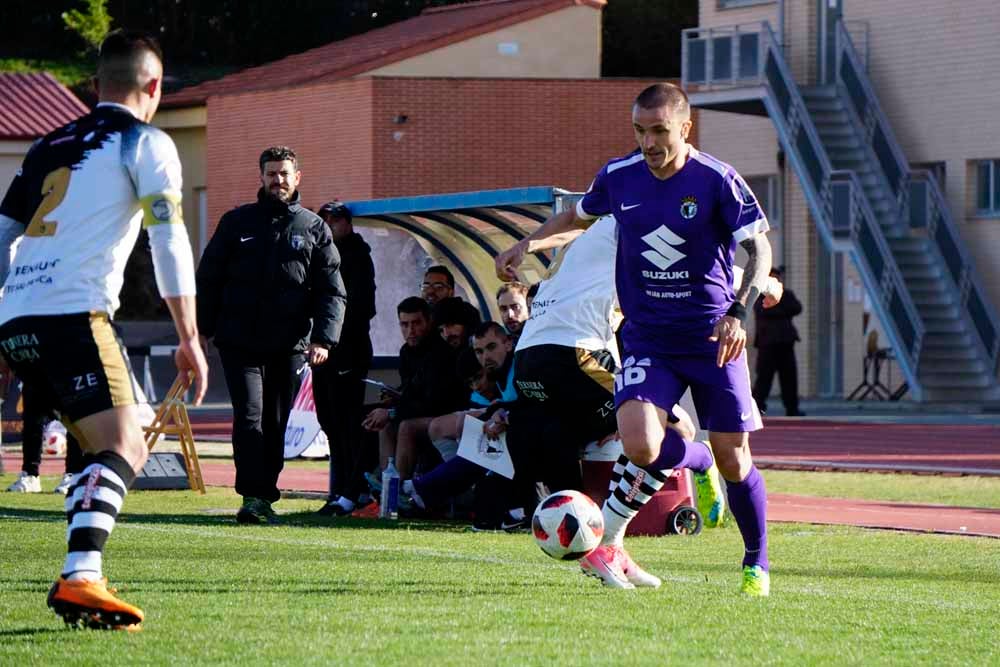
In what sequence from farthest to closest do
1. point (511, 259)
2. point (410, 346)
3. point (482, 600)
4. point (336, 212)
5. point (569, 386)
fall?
point (336, 212)
point (410, 346)
point (569, 386)
point (511, 259)
point (482, 600)

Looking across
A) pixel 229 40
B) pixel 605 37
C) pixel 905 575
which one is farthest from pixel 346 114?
pixel 905 575

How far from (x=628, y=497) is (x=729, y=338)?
1.15 metres

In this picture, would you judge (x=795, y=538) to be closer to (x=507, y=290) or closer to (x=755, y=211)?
(x=507, y=290)

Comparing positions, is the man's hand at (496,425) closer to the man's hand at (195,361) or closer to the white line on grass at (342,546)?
the white line on grass at (342,546)

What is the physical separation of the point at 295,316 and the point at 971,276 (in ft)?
68.8

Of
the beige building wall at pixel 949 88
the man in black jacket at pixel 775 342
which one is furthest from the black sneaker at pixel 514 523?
the beige building wall at pixel 949 88

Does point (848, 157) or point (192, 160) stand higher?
point (192, 160)

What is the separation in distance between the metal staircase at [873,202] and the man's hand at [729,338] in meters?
22.4

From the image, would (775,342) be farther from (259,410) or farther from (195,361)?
(195,361)

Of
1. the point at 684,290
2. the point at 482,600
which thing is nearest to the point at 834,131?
the point at 684,290

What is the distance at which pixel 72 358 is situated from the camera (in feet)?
22.4

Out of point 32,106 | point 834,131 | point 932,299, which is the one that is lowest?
point 932,299

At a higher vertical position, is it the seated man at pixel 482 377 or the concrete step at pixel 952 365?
the concrete step at pixel 952 365

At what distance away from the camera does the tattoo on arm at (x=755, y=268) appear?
26.2 ft
